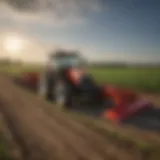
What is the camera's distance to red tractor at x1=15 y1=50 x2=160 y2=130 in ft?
4.82

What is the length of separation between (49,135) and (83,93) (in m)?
0.26

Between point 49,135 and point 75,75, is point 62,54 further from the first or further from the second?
point 49,135

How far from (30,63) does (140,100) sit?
0.54m

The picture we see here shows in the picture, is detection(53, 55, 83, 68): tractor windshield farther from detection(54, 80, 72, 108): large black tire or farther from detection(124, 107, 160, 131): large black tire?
detection(124, 107, 160, 131): large black tire

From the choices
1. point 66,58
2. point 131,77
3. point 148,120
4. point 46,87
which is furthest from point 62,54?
point 148,120

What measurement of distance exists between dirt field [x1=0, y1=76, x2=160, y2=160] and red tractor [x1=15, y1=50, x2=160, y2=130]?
8 centimetres

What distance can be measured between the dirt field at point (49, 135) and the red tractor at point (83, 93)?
0.08 meters

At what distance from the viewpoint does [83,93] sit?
61.6 inches

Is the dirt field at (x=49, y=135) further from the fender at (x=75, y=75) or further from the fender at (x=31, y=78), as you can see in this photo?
the fender at (x=75, y=75)

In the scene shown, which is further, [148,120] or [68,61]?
[68,61]

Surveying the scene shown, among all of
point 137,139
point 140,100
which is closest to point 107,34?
point 140,100

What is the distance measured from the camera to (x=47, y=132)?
1.48m

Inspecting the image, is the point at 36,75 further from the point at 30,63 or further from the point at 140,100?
the point at 140,100

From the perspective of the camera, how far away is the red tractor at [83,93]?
4.82 feet
